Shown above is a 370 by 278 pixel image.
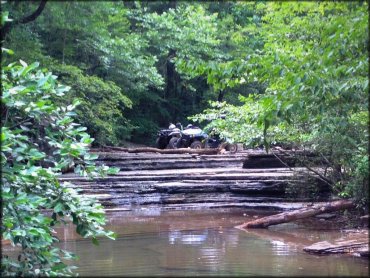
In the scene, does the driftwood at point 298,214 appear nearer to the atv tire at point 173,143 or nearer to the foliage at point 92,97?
the foliage at point 92,97

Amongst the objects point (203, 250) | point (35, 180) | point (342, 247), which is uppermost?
point (35, 180)

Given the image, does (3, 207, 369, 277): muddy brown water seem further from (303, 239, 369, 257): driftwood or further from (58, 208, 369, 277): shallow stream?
(303, 239, 369, 257): driftwood

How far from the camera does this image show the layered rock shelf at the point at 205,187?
46.5ft

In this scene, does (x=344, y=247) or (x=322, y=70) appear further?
(x=344, y=247)

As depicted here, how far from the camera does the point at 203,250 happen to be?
8625 millimetres

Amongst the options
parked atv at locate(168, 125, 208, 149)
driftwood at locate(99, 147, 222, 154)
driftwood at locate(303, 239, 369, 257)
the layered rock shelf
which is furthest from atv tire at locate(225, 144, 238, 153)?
driftwood at locate(303, 239, 369, 257)

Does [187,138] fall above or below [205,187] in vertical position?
above

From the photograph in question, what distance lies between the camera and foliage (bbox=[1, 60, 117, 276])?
4.88 metres

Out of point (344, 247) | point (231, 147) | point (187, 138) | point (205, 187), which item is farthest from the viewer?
point (187, 138)

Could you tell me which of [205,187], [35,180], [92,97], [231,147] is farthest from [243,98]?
[231,147]

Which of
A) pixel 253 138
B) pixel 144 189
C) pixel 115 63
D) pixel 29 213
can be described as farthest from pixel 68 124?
pixel 115 63

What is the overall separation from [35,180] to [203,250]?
409 centimetres

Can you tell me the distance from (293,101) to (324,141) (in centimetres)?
590

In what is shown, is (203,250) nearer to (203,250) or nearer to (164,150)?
(203,250)
